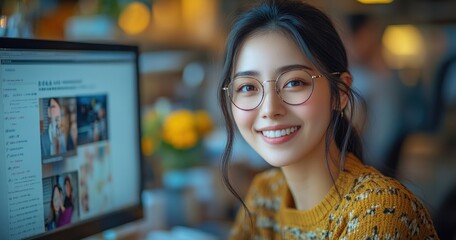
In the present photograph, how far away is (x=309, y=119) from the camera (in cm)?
94

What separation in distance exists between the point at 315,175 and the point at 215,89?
4.46 ft

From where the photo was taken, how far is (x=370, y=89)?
9.70ft

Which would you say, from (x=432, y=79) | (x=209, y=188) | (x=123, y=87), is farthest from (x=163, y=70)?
(x=123, y=87)

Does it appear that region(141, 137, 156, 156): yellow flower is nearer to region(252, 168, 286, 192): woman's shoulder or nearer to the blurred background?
the blurred background

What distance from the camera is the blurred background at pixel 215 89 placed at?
179cm

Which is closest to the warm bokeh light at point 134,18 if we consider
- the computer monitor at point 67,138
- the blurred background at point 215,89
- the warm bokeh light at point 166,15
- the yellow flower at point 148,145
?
the blurred background at point 215,89

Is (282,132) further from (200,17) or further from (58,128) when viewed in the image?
(200,17)

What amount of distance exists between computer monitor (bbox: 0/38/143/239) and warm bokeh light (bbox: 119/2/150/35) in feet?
7.83

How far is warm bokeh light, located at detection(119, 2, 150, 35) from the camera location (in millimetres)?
3492

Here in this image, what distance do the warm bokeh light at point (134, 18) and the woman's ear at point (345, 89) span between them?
2621 mm

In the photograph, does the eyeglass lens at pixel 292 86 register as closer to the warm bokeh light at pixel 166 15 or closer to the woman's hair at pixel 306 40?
the woman's hair at pixel 306 40

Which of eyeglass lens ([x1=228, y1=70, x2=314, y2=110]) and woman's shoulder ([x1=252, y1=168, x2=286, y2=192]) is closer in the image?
eyeglass lens ([x1=228, y1=70, x2=314, y2=110])

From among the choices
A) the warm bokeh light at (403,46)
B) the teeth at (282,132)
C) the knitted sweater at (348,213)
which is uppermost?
the warm bokeh light at (403,46)

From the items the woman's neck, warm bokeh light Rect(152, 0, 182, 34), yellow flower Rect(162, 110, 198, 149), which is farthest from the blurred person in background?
the woman's neck
